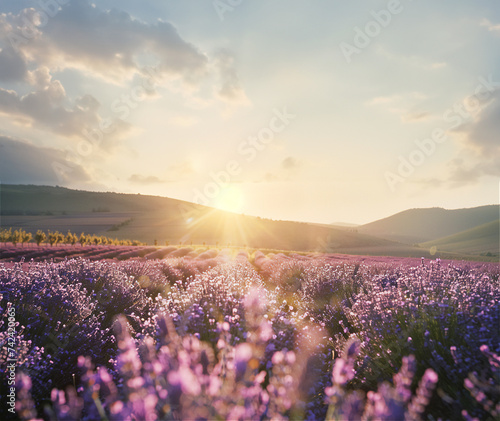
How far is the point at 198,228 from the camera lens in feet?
214

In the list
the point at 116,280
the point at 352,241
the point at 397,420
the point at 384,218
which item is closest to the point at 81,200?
the point at 352,241

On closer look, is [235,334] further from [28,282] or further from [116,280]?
[116,280]

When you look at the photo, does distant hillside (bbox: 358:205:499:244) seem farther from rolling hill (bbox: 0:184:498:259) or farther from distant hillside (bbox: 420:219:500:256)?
rolling hill (bbox: 0:184:498:259)

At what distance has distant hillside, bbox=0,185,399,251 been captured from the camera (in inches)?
2116

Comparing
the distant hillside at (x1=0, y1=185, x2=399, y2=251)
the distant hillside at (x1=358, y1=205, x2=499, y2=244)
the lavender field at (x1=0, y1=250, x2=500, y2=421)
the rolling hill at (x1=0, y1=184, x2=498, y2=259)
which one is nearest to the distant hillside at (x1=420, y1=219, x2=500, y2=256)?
the rolling hill at (x1=0, y1=184, x2=498, y2=259)

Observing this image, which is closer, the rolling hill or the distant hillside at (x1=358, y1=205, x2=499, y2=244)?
the rolling hill

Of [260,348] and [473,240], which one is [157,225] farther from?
[473,240]

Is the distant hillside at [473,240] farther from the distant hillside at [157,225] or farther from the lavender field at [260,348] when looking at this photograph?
the lavender field at [260,348]

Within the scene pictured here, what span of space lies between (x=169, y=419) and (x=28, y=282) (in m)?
4.20

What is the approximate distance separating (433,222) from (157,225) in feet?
493

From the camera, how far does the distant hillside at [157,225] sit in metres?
53.8

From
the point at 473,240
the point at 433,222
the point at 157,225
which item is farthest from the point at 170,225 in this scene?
the point at 433,222

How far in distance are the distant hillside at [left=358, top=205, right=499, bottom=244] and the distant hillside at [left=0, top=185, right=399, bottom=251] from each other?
287 ft

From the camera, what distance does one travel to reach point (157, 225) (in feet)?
209
